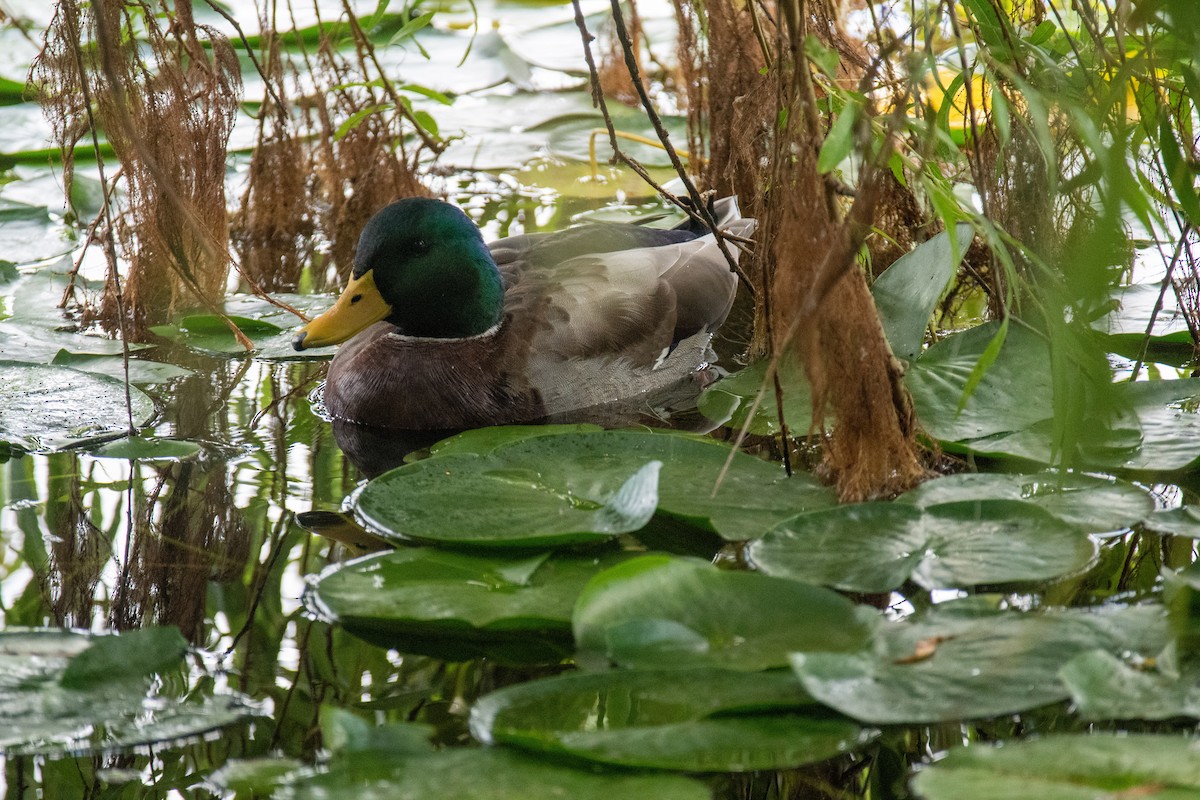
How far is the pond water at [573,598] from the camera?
193 centimetres

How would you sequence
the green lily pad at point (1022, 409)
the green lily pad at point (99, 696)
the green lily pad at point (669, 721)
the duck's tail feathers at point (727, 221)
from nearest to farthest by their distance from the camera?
1. the green lily pad at point (669, 721)
2. the green lily pad at point (99, 696)
3. the green lily pad at point (1022, 409)
4. the duck's tail feathers at point (727, 221)

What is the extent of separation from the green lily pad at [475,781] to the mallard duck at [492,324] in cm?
170

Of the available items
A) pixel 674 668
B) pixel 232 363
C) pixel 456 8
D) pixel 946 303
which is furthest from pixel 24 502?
pixel 456 8

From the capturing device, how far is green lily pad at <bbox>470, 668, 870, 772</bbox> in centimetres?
186

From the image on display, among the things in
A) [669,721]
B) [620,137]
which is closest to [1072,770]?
[669,721]

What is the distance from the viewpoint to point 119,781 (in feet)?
6.36

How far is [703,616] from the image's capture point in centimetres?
217

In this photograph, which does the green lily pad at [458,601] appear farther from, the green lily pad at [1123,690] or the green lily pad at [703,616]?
the green lily pad at [1123,690]

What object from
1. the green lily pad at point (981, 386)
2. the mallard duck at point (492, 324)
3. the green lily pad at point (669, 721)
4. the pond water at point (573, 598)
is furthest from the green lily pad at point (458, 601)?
the mallard duck at point (492, 324)

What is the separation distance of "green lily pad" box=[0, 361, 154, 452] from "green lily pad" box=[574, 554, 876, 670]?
5.39ft

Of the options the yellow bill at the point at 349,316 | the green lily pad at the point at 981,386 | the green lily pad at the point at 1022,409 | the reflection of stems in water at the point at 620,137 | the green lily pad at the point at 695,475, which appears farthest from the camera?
the reflection of stems in water at the point at 620,137

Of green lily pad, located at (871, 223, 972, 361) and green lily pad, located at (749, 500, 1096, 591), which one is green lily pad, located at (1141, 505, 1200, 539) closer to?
green lily pad, located at (749, 500, 1096, 591)

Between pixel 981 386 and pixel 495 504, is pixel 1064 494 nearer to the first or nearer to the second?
pixel 981 386

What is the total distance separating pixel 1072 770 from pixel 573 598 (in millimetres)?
895
